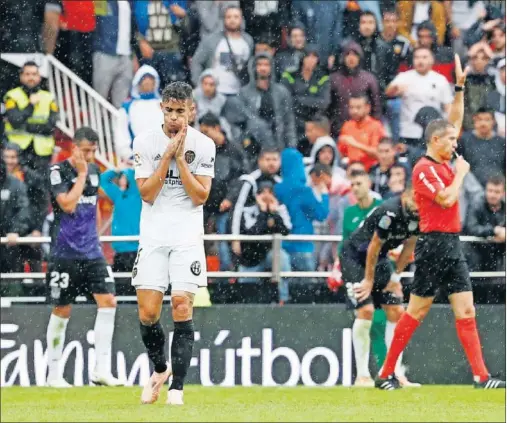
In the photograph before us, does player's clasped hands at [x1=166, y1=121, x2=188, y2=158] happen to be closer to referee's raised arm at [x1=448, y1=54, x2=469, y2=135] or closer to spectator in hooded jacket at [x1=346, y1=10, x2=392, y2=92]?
referee's raised arm at [x1=448, y1=54, x2=469, y2=135]

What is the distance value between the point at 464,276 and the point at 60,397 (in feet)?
11.4

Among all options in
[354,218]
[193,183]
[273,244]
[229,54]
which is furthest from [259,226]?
[193,183]

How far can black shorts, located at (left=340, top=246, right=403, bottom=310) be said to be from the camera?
583 inches

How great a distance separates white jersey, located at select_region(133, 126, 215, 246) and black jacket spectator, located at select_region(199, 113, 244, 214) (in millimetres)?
6264

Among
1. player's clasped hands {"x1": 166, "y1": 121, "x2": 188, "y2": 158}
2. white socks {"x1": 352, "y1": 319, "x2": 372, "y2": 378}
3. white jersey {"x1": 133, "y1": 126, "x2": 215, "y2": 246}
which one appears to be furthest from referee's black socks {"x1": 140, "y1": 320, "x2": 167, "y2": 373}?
white socks {"x1": 352, "y1": 319, "x2": 372, "y2": 378}

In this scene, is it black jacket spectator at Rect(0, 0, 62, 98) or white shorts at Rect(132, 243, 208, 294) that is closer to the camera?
white shorts at Rect(132, 243, 208, 294)

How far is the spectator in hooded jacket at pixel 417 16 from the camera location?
20.2m

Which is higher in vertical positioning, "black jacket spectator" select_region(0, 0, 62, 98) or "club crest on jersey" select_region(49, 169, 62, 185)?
"black jacket spectator" select_region(0, 0, 62, 98)

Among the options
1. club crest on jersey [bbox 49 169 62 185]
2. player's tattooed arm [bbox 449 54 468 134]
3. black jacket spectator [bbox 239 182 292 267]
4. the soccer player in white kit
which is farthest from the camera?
black jacket spectator [bbox 239 182 292 267]

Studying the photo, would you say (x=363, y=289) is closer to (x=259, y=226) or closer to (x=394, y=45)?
(x=259, y=226)

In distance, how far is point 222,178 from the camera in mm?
17391

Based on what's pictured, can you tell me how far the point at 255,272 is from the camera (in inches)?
652

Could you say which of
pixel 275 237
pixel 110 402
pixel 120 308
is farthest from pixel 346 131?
pixel 110 402

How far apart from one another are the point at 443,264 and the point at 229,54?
275 inches
